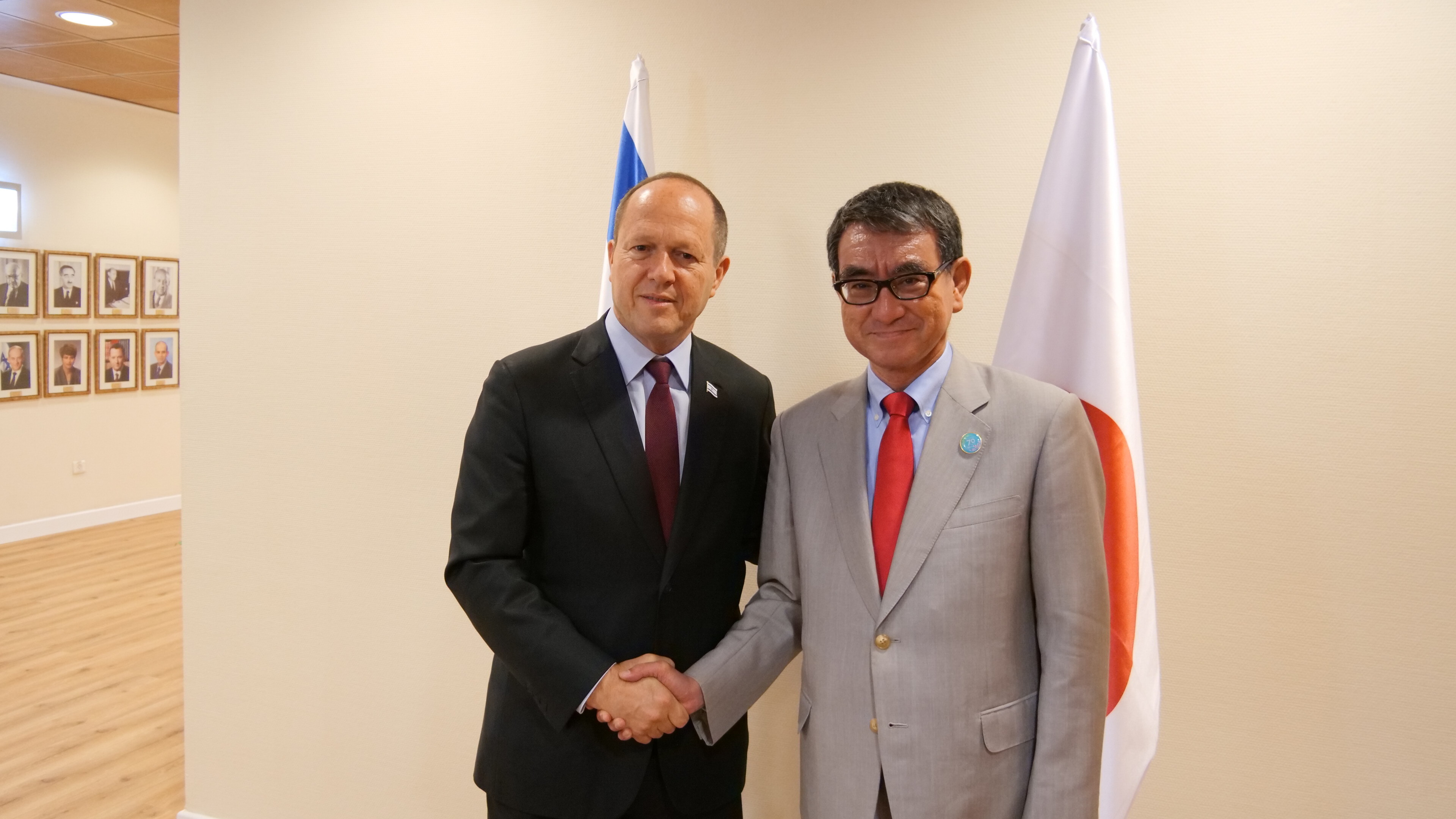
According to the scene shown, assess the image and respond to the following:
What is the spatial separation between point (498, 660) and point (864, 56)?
1.72 metres

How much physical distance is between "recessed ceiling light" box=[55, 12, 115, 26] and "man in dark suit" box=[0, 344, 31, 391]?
305 centimetres

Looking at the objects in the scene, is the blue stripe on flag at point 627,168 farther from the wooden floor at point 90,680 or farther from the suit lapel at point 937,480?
the wooden floor at point 90,680

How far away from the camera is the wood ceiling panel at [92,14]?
4281mm

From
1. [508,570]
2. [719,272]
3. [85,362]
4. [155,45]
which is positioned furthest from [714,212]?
[85,362]

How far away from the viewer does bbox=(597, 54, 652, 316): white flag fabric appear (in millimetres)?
2334

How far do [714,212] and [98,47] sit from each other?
17.2 ft

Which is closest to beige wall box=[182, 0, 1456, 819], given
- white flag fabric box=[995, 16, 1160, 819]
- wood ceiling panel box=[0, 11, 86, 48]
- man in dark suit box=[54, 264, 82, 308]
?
white flag fabric box=[995, 16, 1160, 819]

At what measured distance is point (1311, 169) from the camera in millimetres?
2086

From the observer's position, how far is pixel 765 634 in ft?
Answer: 5.59

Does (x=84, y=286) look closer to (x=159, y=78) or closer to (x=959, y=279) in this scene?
(x=159, y=78)

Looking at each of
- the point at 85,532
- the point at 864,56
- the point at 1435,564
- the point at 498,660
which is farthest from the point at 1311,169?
the point at 85,532

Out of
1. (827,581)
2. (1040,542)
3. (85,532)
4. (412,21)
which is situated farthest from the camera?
(85,532)

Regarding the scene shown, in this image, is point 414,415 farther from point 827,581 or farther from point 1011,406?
point 1011,406

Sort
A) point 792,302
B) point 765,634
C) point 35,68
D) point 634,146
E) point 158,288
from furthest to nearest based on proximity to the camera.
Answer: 1. point 158,288
2. point 35,68
3. point 792,302
4. point 634,146
5. point 765,634
